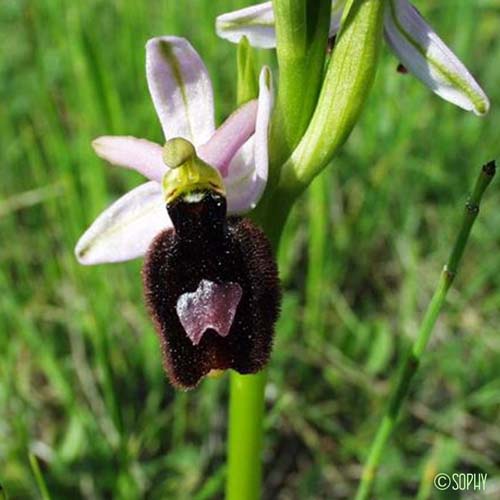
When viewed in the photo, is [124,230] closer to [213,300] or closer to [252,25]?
[213,300]

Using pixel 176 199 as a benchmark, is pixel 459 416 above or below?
below

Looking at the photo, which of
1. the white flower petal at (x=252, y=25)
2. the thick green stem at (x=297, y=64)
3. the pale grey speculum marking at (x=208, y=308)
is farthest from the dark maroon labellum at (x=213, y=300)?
the white flower petal at (x=252, y=25)

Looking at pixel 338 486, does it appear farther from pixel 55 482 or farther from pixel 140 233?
pixel 140 233

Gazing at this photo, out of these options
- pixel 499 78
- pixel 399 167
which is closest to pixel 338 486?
pixel 399 167

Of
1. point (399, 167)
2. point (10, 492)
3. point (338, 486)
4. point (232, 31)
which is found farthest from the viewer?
point (399, 167)

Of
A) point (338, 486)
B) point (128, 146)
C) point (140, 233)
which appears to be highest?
point (128, 146)

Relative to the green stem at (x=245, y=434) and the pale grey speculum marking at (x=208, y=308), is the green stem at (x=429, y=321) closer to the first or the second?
the green stem at (x=245, y=434)
